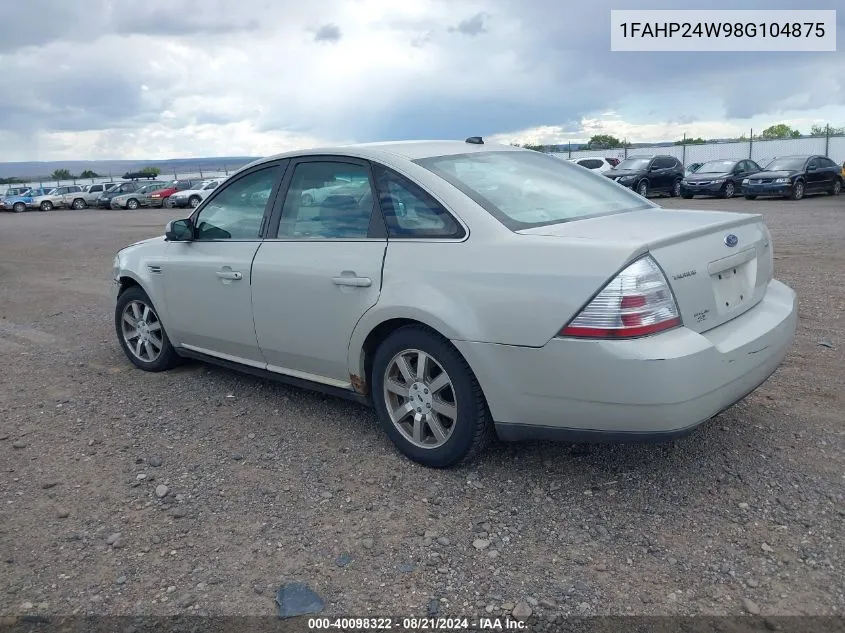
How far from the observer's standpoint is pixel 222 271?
4680mm

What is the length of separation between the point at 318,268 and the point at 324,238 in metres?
0.20

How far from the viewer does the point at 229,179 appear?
4.93m

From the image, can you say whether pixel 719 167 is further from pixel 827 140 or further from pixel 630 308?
pixel 630 308

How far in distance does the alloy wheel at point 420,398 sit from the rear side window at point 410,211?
60 cm

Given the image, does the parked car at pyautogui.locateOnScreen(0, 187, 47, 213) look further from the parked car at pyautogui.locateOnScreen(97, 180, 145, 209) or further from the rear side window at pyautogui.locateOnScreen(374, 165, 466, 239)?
the rear side window at pyautogui.locateOnScreen(374, 165, 466, 239)

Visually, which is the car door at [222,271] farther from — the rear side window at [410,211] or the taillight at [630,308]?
the taillight at [630,308]

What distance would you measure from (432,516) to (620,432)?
35.7 inches

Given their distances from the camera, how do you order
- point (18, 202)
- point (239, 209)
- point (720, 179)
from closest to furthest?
point (239, 209) → point (720, 179) → point (18, 202)

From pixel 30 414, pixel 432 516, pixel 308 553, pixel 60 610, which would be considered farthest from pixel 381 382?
pixel 30 414

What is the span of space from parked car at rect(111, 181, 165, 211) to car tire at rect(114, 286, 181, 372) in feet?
118

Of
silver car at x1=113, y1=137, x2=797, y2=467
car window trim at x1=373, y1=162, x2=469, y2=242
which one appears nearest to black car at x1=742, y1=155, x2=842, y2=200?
silver car at x1=113, y1=137, x2=797, y2=467

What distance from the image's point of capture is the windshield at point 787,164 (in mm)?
23763

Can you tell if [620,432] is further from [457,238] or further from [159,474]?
[159,474]

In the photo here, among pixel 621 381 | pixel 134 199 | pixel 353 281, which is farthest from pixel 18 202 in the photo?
pixel 621 381
